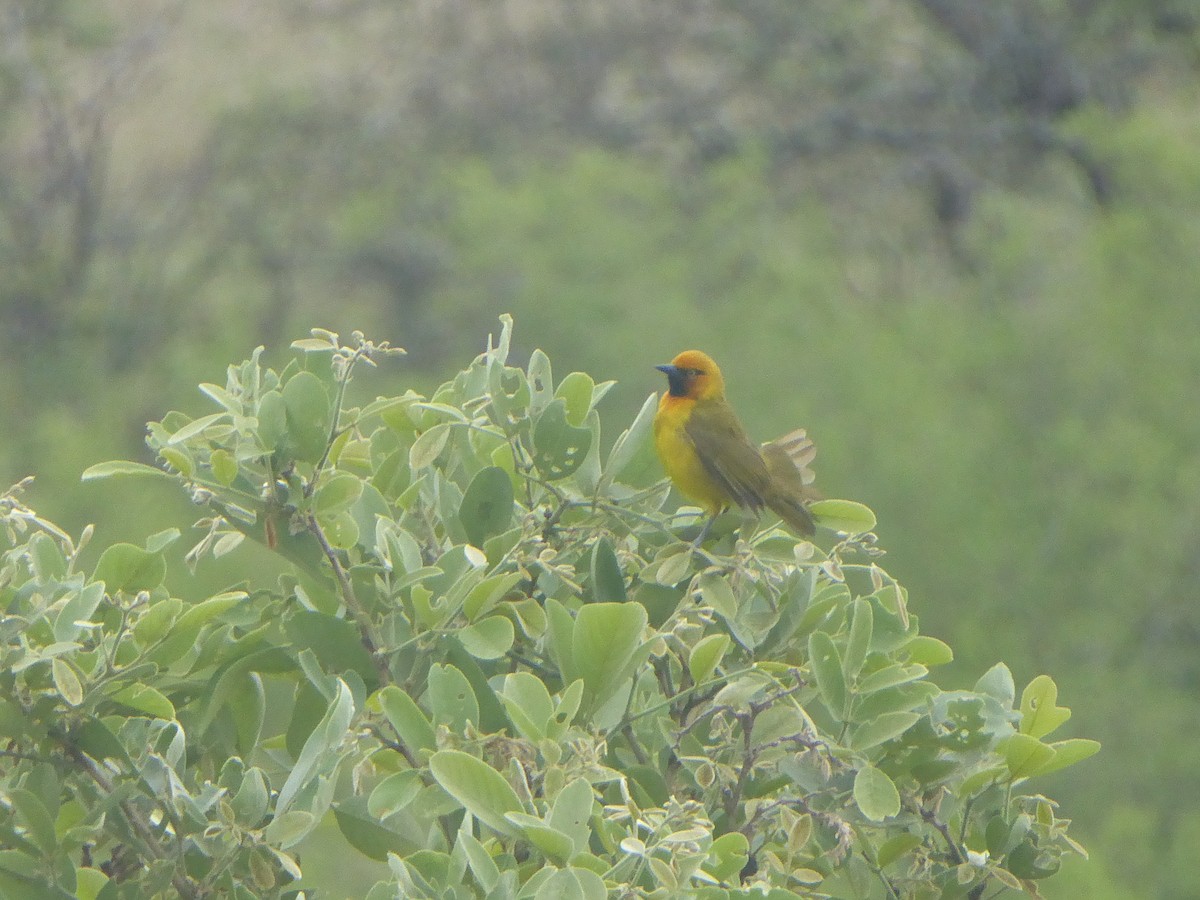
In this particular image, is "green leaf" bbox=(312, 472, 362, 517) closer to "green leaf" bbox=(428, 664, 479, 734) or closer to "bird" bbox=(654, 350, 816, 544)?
"green leaf" bbox=(428, 664, 479, 734)

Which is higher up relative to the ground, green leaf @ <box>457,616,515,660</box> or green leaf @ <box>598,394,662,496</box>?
green leaf @ <box>598,394,662,496</box>

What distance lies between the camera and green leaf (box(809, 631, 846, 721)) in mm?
2504

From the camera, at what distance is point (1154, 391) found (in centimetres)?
1628

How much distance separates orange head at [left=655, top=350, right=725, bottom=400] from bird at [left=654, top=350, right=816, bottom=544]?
0.35ft

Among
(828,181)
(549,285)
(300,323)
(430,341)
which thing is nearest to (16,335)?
(300,323)

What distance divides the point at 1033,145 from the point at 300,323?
10.1 meters

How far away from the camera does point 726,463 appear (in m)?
3.88

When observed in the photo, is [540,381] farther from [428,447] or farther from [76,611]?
[76,611]

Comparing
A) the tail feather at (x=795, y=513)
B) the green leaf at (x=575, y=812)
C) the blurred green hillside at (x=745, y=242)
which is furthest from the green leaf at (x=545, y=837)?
the blurred green hillside at (x=745, y=242)

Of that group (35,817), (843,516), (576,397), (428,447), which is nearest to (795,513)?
(843,516)

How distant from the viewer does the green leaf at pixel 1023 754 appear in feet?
8.57

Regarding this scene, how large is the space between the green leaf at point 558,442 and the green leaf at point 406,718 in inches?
22.2

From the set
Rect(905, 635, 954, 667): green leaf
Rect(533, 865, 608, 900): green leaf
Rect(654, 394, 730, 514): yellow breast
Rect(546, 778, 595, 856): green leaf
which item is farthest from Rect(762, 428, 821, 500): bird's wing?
Rect(533, 865, 608, 900): green leaf

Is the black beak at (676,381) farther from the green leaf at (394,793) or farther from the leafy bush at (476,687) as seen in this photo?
the green leaf at (394,793)
